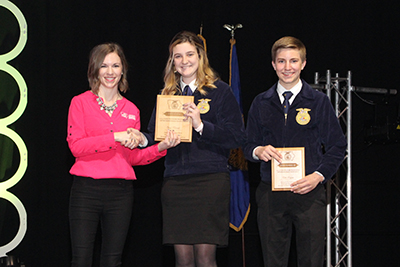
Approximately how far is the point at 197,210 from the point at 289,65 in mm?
1152

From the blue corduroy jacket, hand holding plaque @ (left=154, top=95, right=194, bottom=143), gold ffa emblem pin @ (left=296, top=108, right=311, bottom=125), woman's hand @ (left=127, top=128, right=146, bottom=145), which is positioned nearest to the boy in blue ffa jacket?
gold ffa emblem pin @ (left=296, top=108, right=311, bottom=125)

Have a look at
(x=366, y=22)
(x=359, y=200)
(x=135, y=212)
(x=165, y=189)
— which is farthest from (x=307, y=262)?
(x=366, y=22)

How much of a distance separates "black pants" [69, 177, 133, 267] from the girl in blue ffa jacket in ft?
1.02

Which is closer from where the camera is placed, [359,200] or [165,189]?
[165,189]

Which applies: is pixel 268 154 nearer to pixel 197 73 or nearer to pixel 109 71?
pixel 197 73

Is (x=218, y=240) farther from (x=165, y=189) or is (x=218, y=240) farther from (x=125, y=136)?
(x=125, y=136)

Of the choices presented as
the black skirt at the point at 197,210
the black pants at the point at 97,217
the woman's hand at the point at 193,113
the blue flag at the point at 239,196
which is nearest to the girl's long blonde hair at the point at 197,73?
the woman's hand at the point at 193,113

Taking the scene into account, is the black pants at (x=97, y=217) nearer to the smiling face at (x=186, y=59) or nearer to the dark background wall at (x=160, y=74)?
the smiling face at (x=186, y=59)

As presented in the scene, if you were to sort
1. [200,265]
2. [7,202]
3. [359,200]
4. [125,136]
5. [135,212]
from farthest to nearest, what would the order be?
[359,200] → [135,212] → [7,202] → [125,136] → [200,265]

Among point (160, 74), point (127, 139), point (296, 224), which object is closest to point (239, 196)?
point (160, 74)

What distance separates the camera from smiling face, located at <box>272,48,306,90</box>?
8.99ft

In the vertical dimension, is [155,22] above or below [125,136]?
above

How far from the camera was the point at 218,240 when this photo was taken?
2486 mm

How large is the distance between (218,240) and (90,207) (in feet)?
2.79
